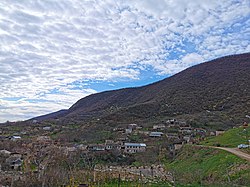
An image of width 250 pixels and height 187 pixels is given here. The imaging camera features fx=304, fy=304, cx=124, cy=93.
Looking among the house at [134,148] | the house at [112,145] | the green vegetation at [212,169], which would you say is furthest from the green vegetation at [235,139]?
the house at [112,145]

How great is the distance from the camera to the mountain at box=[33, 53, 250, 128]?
160ft

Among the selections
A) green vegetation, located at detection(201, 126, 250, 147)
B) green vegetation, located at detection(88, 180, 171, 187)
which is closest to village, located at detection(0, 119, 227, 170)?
green vegetation, located at detection(201, 126, 250, 147)

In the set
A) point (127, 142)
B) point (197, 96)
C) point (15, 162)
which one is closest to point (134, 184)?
point (15, 162)

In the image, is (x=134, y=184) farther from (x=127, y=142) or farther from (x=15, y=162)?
(x=127, y=142)

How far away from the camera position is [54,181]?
44.7 ft

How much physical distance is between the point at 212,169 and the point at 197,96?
41.7 m

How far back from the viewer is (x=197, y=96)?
57219mm

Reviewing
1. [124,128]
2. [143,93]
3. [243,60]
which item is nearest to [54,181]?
[124,128]

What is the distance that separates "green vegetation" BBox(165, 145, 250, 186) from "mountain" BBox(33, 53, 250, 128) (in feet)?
66.7

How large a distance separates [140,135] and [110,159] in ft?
39.6

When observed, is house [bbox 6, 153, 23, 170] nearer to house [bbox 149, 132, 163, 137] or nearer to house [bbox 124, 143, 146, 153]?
house [bbox 124, 143, 146, 153]

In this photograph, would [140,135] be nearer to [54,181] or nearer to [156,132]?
[156,132]

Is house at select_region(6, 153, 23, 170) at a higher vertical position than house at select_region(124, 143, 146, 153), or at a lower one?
lower

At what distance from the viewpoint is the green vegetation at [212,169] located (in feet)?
44.2
